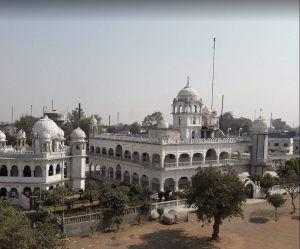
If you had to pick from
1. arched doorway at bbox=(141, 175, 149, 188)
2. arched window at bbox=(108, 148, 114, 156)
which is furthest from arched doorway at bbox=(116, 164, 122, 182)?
arched doorway at bbox=(141, 175, 149, 188)

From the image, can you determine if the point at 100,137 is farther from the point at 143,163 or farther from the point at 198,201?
the point at 198,201

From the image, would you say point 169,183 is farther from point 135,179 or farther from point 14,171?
point 14,171

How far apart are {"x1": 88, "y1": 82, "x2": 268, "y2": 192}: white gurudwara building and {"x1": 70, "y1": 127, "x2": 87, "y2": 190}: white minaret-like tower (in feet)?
16.9

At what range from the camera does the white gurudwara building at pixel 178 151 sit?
1359 inches

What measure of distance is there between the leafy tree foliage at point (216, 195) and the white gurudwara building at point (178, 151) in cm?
1030

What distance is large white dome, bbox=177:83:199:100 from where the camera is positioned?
40.2 meters

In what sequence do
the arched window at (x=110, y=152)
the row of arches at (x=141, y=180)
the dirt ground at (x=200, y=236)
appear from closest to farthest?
the dirt ground at (x=200, y=236) → the row of arches at (x=141, y=180) → the arched window at (x=110, y=152)

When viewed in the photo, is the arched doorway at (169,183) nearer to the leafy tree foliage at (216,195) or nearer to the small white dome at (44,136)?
the leafy tree foliage at (216,195)

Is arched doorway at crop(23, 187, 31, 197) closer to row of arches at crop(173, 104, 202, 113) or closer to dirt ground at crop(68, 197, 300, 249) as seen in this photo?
dirt ground at crop(68, 197, 300, 249)

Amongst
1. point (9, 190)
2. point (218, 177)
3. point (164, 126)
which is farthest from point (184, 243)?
point (164, 126)

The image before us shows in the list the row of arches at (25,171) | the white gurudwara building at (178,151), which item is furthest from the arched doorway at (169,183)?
the row of arches at (25,171)

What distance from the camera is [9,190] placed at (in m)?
31.4

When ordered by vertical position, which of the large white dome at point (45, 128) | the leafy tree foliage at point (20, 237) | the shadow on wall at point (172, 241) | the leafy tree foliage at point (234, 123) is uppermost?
the leafy tree foliage at point (234, 123)

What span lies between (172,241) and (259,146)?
20.7 m
